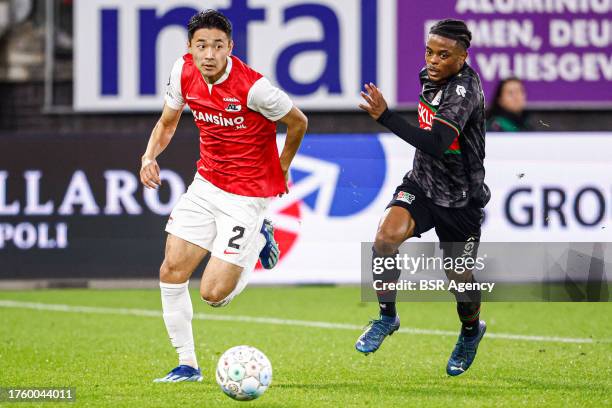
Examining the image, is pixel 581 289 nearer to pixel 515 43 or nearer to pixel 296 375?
pixel 296 375

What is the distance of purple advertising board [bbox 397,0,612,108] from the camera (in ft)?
52.4

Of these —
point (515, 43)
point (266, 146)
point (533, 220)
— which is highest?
point (515, 43)

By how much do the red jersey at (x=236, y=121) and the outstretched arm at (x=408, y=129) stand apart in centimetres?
67

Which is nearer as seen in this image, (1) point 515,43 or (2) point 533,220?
(2) point 533,220

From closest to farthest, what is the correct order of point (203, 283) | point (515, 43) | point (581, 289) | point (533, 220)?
point (203, 283) < point (581, 289) < point (533, 220) < point (515, 43)

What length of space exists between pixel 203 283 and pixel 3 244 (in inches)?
227

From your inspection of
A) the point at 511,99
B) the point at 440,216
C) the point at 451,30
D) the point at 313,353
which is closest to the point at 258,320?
the point at 313,353

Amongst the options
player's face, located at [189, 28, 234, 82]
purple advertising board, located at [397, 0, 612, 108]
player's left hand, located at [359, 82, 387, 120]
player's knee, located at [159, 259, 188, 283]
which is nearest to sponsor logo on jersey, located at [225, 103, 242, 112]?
player's face, located at [189, 28, 234, 82]

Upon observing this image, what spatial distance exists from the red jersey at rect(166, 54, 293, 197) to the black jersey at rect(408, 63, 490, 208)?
2.76 feet

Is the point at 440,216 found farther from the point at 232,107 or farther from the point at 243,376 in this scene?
the point at 243,376

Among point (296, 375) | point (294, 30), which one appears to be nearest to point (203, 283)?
point (296, 375)

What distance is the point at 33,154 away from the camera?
12.9m

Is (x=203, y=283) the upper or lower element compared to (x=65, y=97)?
lower

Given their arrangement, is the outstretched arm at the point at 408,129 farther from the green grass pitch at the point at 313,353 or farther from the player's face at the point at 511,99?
the player's face at the point at 511,99
